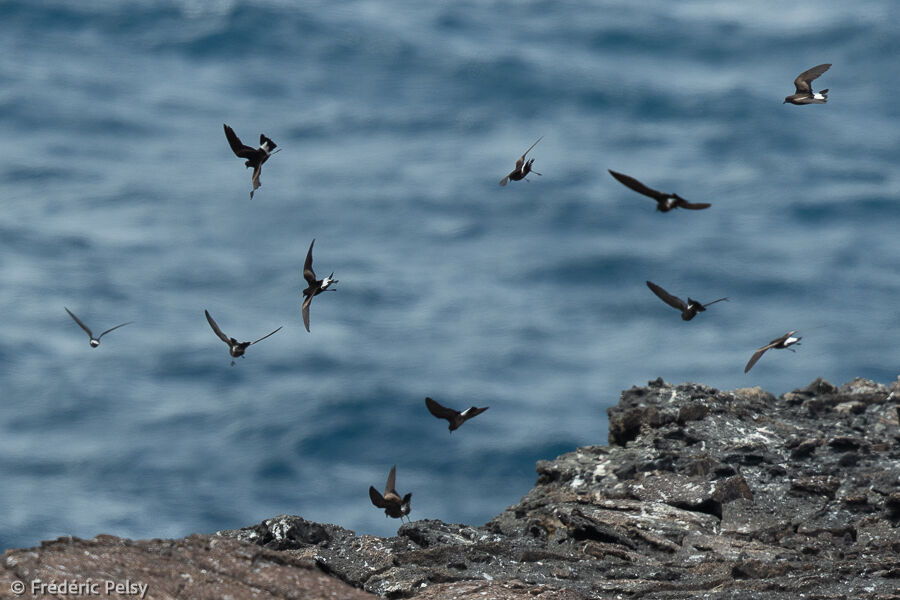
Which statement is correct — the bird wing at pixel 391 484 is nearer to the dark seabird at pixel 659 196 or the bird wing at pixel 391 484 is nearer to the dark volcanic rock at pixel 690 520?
the dark volcanic rock at pixel 690 520

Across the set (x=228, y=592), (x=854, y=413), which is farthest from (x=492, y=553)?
(x=854, y=413)

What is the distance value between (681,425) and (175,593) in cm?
1018

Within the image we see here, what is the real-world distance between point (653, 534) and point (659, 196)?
4.98 m

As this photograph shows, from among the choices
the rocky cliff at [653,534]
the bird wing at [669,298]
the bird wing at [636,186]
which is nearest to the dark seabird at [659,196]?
the bird wing at [636,186]

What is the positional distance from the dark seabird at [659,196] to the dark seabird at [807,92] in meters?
3.55

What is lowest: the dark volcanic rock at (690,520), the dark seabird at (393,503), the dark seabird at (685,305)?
the dark volcanic rock at (690,520)

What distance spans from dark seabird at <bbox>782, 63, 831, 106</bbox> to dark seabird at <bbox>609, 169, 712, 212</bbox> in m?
3.55

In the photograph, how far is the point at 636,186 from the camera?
30.9ft

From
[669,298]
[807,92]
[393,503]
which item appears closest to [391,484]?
[393,503]

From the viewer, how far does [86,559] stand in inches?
320

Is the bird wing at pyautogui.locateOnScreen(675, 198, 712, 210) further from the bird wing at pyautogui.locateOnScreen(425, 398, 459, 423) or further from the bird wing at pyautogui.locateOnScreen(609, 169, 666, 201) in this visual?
the bird wing at pyautogui.locateOnScreen(425, 398, 459, 423)

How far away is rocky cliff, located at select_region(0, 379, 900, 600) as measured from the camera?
337 inches

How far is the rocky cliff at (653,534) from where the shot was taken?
28.1 feet

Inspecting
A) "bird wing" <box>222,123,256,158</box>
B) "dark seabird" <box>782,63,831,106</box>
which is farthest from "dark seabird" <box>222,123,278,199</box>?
"dark seabird" <box>782,63,831,106</box>
